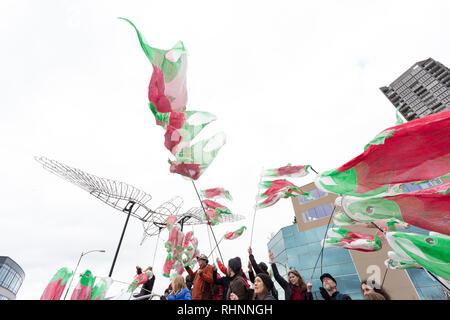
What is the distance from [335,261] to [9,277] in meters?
67.2

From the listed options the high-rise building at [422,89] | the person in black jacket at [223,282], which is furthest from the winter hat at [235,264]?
the high-rise building at [422,89]

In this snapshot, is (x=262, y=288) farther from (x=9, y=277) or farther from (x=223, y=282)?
(x=9, y=277)

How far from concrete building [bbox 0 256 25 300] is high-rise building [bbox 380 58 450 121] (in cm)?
11116

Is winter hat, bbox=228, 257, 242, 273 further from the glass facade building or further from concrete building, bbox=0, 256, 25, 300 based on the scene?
concrete building, bbox=0, 256, 25, 300

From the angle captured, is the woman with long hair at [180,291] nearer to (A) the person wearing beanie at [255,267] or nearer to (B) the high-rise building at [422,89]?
(A) the person wearing beanie at [255,267]

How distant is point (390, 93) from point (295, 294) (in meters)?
98.8

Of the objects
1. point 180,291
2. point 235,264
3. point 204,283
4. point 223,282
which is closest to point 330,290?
point 235,264

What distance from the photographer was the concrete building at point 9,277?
41.9 meters

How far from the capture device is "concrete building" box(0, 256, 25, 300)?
41.9 metres

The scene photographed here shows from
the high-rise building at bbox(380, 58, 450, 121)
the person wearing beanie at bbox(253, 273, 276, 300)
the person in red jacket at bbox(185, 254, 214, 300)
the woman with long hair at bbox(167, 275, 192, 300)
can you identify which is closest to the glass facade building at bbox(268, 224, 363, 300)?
the person in red jacket at bbox(185, 254, 214, 300)

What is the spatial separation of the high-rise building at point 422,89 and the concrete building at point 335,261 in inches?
2317

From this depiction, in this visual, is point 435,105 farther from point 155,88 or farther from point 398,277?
point 155,88

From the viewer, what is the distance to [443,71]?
2421 inches

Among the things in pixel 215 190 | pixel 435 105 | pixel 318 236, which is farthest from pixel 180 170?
pixel 435 105
